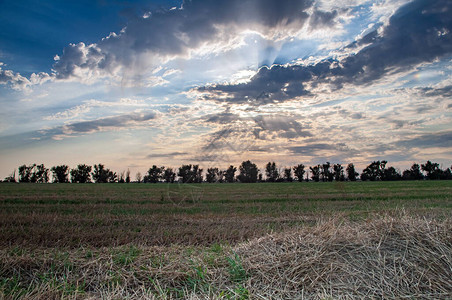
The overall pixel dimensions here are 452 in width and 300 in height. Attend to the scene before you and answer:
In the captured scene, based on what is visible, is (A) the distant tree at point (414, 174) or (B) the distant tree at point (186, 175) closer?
(B) the distant tree at point (186, 175)

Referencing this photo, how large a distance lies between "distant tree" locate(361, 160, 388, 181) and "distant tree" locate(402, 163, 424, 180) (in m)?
9.65

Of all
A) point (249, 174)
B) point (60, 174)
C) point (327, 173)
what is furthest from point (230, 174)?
point (60, 174)

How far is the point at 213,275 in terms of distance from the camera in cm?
386

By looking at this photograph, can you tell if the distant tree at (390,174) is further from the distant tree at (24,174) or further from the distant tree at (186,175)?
the distant tree at (24,174)

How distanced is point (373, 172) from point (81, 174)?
99.8 m

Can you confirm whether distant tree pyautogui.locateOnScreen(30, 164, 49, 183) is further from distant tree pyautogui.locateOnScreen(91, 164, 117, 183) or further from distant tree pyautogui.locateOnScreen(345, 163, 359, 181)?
distant tree pyautogui.locateOnScreen(345, 163, 359, 181)

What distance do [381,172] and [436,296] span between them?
114 meters

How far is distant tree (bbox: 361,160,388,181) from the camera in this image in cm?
10194

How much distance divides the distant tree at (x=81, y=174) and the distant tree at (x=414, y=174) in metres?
111

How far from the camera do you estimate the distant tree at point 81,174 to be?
90188 millimetres

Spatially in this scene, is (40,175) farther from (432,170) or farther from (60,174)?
(432,170)

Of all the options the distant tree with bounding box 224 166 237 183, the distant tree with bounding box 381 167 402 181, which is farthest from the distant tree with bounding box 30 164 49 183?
the distant tree with bounding box 381 167 402 181

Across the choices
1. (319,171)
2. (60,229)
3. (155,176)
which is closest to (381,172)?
(319,171)

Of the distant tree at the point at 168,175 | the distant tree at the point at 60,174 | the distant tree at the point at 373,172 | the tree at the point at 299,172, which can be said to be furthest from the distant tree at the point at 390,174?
the distant tree at the point at 60,174
